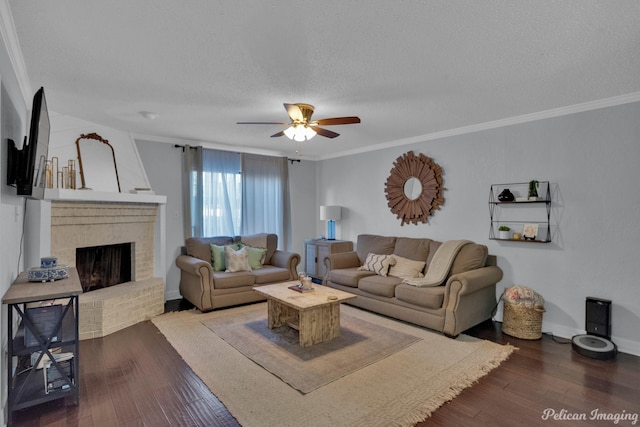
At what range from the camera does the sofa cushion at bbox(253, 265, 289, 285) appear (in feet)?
15.4

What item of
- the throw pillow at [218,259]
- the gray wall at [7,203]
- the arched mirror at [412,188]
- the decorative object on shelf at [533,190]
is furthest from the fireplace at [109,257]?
the decorative object on shelf at [533,190]

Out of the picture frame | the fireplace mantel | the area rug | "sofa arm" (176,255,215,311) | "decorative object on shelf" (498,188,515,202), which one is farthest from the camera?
"sofa arm" (176,255,215,311)

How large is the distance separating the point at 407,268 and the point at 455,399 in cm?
209

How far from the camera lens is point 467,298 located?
3516 mm

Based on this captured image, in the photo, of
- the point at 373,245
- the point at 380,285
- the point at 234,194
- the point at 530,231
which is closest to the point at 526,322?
the point at 530,231

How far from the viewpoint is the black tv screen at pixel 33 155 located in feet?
6.63

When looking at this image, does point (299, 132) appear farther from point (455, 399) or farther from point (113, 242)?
point (113, 242)

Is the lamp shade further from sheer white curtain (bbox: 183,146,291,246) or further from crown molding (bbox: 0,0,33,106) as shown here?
crown molding (bbox: 0,0,33,106)

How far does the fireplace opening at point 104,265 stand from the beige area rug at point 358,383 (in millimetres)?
1232

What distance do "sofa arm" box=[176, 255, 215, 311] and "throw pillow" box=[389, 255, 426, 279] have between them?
95.6 inches

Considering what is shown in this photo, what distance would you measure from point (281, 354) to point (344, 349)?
1.99ft

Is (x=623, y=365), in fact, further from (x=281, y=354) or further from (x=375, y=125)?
(x=375, y=125)

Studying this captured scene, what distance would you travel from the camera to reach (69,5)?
1.76 meters

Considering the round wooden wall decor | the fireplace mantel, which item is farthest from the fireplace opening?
the round wooden wall decor
